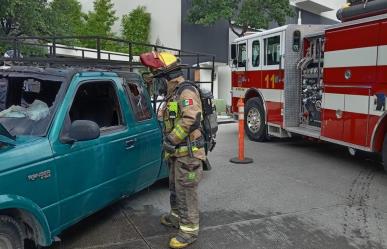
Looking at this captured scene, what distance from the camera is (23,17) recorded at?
48.4 ft

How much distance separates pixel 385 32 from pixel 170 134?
13.1 feet

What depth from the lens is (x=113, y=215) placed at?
5219 millimetres

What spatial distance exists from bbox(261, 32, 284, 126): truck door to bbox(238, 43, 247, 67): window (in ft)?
3.16

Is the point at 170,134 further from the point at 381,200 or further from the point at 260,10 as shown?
the point at 260,10

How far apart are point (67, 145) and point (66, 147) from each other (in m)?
0.02

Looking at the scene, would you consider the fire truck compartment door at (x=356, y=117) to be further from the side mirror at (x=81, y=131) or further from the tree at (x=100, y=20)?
the tree at (x=100, y=20)

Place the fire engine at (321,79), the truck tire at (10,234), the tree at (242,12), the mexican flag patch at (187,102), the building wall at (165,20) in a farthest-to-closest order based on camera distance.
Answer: the building wall at (165,20), the tree at (242,12), the fire engine at (321,79), the mexican flag patch at (187,102), the truck tire at (10,234)

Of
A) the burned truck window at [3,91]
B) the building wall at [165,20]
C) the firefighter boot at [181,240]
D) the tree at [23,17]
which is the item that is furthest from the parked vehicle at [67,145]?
the building wall at [165,20]

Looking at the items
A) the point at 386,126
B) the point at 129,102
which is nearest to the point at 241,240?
the point at 129,102

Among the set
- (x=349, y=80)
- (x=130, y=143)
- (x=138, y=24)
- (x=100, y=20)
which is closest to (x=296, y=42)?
(x=349, y=80)

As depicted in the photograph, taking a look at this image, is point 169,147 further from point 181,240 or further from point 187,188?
point 181,240

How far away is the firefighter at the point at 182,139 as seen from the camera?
4270mm

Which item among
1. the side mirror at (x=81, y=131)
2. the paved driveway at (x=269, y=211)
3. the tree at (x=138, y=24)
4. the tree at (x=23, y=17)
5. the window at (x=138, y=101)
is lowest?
the paved driveway at (x=269, y=211)

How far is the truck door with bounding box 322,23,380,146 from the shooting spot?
6.90 meters
